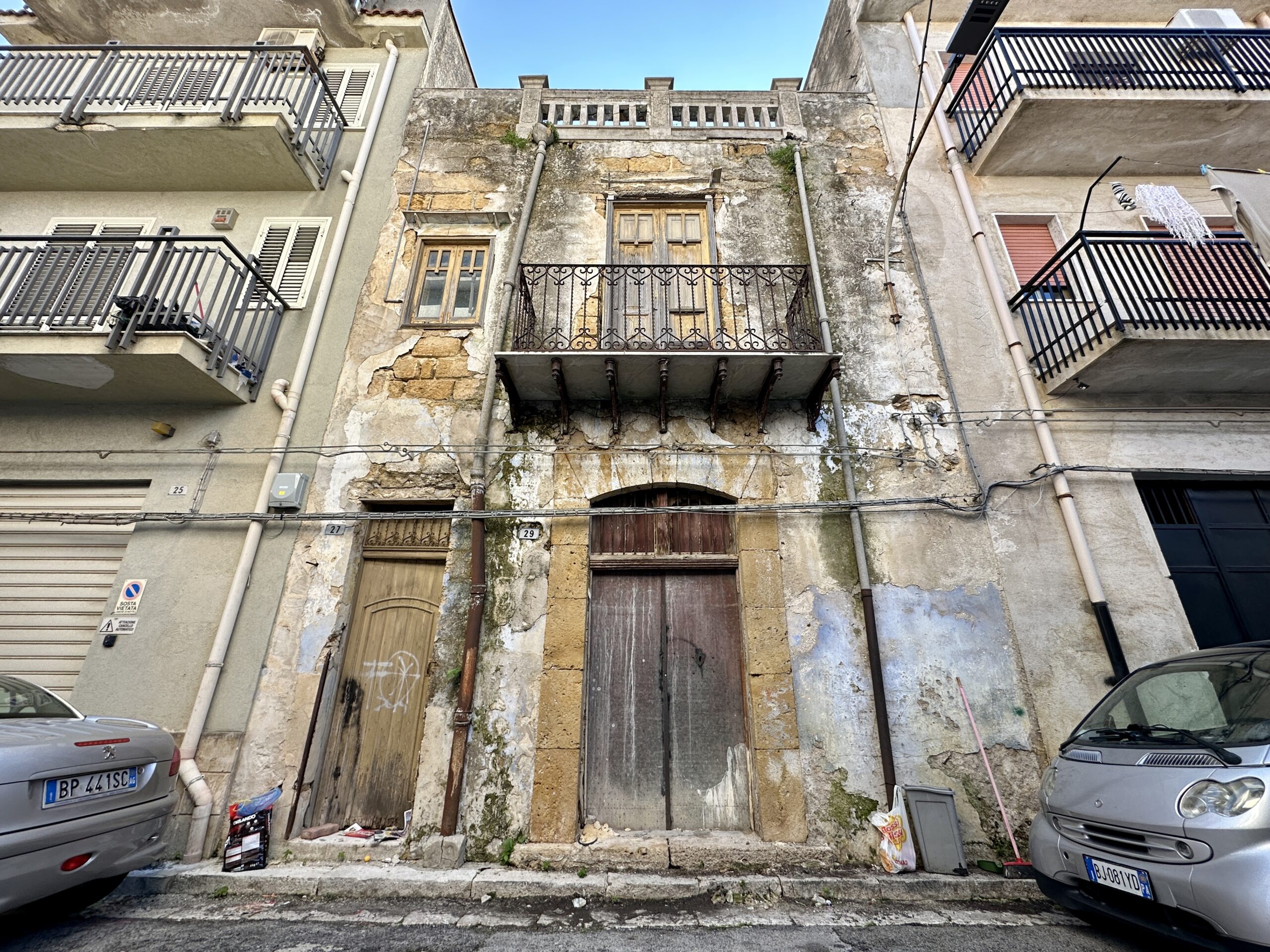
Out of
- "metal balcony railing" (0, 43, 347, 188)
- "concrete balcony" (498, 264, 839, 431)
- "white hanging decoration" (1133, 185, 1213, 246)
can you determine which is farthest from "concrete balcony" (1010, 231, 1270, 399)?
"metal balcony railing" (0, 43, 347, 188)

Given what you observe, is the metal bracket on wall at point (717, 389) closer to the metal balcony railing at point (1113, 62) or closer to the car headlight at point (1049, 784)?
the car headlight at point (1049, 784)

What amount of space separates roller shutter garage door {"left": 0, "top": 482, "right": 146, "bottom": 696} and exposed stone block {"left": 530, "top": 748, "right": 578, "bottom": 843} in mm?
4803

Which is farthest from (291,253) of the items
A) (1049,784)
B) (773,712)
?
(1049,784)

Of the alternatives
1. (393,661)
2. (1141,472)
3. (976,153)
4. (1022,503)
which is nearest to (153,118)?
(393,661)

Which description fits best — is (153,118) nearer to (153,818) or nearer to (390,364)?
(390,364)

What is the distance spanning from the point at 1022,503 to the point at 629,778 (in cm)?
511

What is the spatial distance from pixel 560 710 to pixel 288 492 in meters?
3.67

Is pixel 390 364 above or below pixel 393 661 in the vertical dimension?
above

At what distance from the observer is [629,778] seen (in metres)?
5.36

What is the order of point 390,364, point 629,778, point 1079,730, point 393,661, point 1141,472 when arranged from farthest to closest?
1. point 390,364
2. point 1141,472
3. point 393,661
4. point 629,778
5. point 1079,730

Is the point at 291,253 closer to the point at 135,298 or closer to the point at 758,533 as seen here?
the point at 135,298

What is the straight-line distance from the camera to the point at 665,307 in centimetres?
680

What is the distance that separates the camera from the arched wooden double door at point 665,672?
530cm

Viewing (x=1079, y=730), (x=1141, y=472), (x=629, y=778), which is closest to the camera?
(x=1079, y=730)
